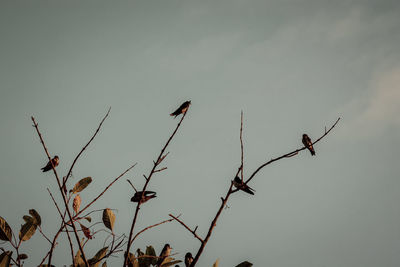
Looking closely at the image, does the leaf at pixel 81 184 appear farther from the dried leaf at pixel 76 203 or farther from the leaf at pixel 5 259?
the leaf at pixel 5 259

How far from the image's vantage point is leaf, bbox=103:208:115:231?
238 cm

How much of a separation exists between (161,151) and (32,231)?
1.30m

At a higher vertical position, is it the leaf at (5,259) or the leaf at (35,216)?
Answer: the leaf at (35,216)

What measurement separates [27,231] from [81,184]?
0.53m

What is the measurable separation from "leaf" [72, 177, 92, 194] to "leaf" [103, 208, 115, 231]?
35cm

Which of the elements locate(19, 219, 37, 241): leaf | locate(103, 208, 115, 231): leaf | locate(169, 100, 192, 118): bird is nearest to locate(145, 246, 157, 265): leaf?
locate(103, 208, 115, 231): leaf

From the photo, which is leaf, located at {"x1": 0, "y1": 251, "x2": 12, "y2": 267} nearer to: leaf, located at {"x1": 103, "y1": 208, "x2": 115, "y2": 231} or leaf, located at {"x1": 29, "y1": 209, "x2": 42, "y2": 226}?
leaf, located at {"x1": 29, "y1": 209, "x2": 42, "y2": 226}

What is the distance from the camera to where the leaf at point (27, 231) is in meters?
2.37

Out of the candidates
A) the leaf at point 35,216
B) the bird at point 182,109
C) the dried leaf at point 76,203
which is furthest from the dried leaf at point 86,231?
the bird at point 182,109

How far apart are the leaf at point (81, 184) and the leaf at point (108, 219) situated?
35cm

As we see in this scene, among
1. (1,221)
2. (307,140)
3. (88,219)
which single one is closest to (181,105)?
(307,140)

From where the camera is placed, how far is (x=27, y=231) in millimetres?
2387

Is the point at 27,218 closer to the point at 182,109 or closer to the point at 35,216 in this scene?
the point at 35,216

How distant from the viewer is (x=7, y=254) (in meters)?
2.17
